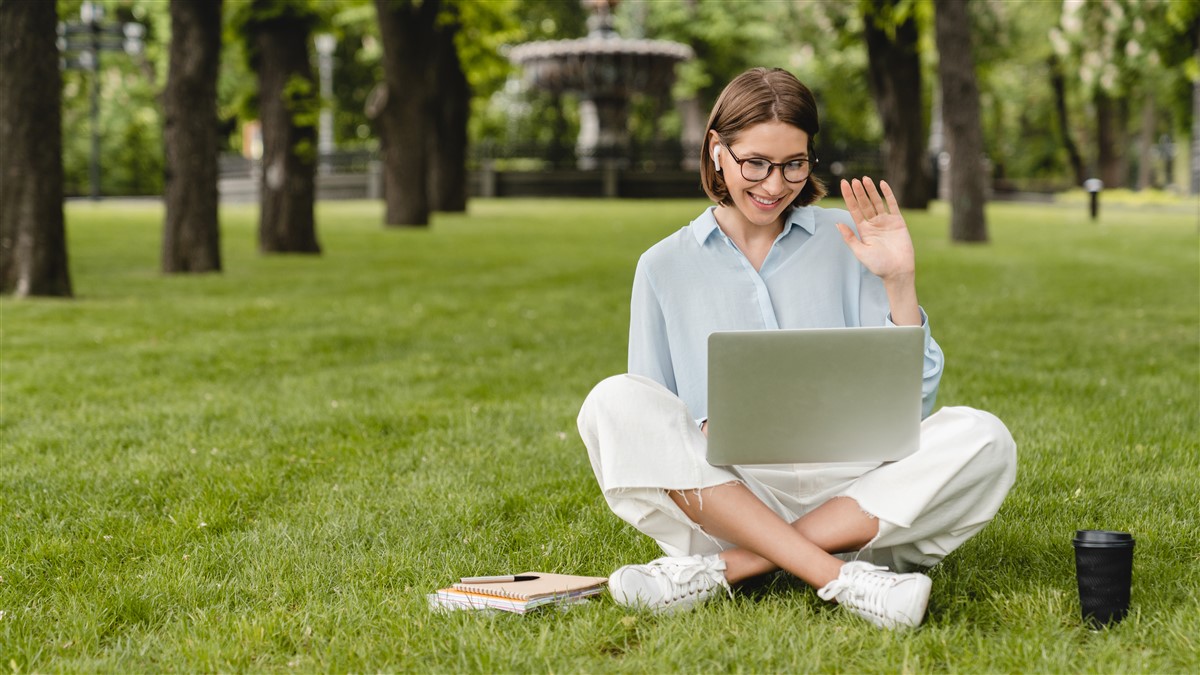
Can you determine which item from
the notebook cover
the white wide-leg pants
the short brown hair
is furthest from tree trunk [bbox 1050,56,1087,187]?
the notebook cover

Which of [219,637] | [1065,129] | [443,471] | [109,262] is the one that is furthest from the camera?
[1065,129]

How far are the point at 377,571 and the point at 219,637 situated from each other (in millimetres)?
726

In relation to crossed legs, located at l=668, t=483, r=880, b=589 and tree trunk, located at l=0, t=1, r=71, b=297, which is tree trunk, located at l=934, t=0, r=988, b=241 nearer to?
tree trunk, located at l=0, t=1, r=71, b=297

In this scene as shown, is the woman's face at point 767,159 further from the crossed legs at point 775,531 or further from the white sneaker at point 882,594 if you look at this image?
the white sneaker at point 882,594

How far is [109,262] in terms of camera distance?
54.0ft

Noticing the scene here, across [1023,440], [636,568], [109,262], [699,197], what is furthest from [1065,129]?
[636,568]

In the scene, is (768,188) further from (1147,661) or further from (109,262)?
(109,262)

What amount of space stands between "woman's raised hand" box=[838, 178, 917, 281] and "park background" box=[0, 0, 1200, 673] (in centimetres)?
95

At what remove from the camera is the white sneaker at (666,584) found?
3.67 metres

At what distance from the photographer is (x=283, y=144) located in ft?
60.2

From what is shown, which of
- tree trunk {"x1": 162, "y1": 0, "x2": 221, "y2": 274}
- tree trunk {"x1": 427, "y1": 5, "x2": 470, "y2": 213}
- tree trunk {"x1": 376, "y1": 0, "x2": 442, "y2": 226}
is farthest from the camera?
tree trunk {"x1": 427, "y1": 5, "x2": 470, "y2": 213}

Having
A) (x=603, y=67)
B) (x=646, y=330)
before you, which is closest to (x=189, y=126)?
(x=646, y=330)

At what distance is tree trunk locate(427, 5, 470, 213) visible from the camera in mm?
29375

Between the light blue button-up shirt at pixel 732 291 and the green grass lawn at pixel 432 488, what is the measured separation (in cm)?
76
